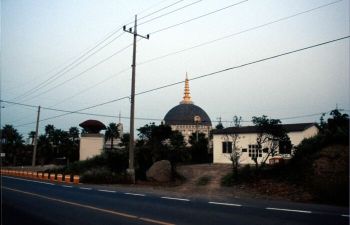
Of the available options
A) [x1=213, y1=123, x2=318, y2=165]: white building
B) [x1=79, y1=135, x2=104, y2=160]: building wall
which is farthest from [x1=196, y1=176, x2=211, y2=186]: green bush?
[x1=79, y1=135, x2=104, y2=160]: building wall

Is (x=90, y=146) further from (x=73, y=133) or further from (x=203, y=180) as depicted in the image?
(x=73, y=133)

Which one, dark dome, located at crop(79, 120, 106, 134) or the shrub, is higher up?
dark dome, located at crop(79, 120, 106, 134)

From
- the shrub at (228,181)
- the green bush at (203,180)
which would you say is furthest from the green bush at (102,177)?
the shrub at (228,181)

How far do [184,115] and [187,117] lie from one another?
1666 millimetres

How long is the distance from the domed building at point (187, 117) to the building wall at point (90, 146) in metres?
76.6

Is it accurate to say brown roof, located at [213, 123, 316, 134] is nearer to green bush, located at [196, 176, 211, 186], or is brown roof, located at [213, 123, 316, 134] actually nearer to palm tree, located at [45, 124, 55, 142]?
green bush, located at [196, 176, 211, 186]

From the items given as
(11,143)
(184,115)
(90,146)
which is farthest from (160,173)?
(184,115)

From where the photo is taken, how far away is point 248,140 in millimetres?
35812

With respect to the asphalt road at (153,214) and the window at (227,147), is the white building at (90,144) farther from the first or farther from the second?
the asphalt road at (153,214)

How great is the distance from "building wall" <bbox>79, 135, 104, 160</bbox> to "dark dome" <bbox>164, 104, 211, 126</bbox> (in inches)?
3085

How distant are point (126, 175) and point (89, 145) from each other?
13.5 meters

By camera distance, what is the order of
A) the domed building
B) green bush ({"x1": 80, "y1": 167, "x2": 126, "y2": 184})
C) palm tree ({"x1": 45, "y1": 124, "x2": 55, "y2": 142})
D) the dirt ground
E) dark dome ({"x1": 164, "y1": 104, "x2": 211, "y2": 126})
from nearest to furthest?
the dirt ground
green bush ({"x1": 80, "y1": 167, "x2": 126, "y2": 184})
palm tree ({"x1": 45, "y1": 124, "x2": 55, "y2": 142})
the domed building
dark dome ({"x1": 164, "y1": 104, "x2": 211, "y2": 126})

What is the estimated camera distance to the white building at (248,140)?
3331 centimetres

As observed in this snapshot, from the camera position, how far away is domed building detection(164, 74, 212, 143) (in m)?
116
